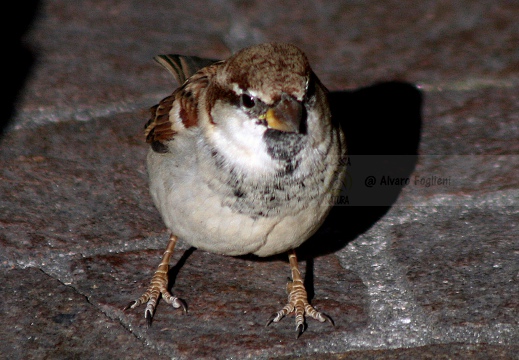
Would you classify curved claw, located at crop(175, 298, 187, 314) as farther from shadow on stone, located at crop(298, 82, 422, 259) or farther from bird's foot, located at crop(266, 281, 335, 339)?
shadow on stone, located at crop(298, 82, 422, 259)

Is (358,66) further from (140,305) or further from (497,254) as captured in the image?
(140,305)

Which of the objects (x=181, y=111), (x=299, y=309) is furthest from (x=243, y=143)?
(x=299, y=309)

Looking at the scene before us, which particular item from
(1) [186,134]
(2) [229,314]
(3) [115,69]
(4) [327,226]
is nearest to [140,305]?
(2) [229,314]

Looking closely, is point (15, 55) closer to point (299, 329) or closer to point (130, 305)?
point (130, 305)

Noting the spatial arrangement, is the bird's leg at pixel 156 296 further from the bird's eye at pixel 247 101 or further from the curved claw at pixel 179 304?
the bird's eye at pixel 247 101

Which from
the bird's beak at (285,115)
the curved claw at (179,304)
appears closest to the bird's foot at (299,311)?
the curved claw at (179,304)

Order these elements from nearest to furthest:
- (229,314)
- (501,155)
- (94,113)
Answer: (229,314) → (501,155) → (94,113)

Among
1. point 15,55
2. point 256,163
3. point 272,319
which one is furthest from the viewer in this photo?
point 15,55
